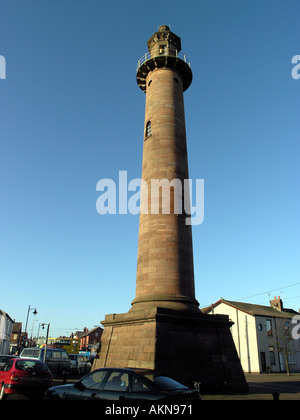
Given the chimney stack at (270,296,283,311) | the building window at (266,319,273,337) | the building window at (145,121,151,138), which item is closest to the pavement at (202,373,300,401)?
the building window at (145,121,151,138)

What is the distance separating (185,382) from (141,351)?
7.46 feet

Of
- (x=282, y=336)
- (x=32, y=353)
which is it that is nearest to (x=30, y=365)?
(x=32, y=353)

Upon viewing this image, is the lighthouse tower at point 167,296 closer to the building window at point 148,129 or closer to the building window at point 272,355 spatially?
the building window at point 148,129

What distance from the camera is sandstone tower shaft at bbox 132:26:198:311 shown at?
54.1 ft

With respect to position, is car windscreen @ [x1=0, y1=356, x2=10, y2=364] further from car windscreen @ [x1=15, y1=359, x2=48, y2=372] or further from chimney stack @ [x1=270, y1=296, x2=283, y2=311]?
chimney stack @ [x1=270, y1=296, x2=283, y2=311]

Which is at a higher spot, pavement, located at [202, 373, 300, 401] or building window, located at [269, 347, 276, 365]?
building window, located at [269, 347, 276, 365]

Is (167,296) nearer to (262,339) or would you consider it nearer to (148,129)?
(148,129)

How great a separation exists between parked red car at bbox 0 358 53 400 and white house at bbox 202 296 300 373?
110 ft

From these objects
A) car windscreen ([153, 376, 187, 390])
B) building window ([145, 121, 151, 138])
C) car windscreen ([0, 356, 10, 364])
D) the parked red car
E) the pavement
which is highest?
building window ([145, 121, 151, 138])

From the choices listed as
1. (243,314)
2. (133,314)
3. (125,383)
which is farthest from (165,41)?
(243,314)

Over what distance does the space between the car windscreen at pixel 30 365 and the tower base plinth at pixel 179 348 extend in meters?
3.89

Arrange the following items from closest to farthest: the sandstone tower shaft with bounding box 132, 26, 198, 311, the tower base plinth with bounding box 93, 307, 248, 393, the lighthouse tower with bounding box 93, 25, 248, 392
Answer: the tower base plinth with bounding box 93, 307, 248, 393 < the lighthouse tower with bounding box 93, 25, 248, 392 < the sandstone tower shaft with bounding box 132, 26, 198, 311

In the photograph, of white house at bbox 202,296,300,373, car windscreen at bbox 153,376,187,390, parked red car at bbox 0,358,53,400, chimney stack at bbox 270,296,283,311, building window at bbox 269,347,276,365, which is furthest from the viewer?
chimney stack at bbox 270,296,283,311
